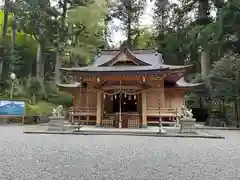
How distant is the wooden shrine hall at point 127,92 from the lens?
13.3 m

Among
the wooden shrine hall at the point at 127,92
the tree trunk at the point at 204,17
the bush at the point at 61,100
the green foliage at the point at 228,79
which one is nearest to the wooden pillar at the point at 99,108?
the wooden shrine hall at the point at 127,92

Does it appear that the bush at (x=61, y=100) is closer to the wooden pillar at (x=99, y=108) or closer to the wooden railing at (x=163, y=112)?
the wooden pillar at (x=99, y=108)

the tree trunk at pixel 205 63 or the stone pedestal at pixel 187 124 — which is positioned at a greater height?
the tree trunk at pixel 205 63

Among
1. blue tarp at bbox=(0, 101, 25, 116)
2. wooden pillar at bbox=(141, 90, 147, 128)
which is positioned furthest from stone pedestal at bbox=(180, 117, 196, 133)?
blue tarp at bbox=(0, 101, 25, 116)

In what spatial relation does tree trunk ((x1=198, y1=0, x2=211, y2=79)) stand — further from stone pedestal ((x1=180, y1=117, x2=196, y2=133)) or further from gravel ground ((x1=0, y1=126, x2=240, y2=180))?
gravel ground ((x1=0, y1=126, x2=240, y2=180))

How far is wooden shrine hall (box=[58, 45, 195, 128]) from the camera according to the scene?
43.6 ft

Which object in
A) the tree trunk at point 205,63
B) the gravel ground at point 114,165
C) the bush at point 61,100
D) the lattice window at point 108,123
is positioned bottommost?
the gravel ground at point 114,165

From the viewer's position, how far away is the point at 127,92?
13.5 metres

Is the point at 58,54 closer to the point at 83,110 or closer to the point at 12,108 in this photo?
the point at 12,108

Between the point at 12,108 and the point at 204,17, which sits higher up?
the point at 204,17

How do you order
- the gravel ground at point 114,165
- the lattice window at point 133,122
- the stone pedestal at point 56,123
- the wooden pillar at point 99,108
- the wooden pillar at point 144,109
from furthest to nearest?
the wooden pillar at point 99,108 < the wooden pillar at point 144,109 < the lattice window at point 133,122 < the stone pedestal at point 56,123 < the gravel ground at point 114,165

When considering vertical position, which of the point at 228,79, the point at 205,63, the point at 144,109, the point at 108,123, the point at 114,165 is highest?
the point at 205,63


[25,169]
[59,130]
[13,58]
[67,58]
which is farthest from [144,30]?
[25,169]

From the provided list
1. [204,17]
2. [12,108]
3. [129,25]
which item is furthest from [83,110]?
[129,25]
